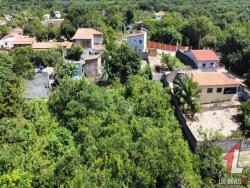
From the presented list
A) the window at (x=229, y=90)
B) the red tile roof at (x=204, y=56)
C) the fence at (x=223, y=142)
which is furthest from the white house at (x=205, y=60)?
the fence at (x=223, y=142)

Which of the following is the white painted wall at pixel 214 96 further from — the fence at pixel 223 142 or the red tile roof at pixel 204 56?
the red tile roof at pixel 204 56

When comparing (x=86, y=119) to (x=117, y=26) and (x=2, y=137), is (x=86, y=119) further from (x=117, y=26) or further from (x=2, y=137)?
(x=117, y=26)

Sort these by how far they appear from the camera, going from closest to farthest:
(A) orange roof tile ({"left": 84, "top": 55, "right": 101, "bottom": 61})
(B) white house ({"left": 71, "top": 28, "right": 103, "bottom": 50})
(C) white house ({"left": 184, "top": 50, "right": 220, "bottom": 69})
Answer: (A) orange roof tile ({"left": 84, "top": 55, "right": 101, "bottom": 61}) < (C) white house ({"left": 184, "top": 50, "right": 220, "bottom": 69}) < (B) white house ({"left": 71, "top": 28, "right": 103, "bottom": 50})

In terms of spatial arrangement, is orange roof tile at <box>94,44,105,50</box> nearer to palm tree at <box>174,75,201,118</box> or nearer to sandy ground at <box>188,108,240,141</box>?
palm tree at <box>174,75,201,118</box>

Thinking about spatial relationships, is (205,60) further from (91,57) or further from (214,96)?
(91,57)

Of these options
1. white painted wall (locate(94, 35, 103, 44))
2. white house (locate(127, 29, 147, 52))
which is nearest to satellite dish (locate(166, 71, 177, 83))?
white house (locate(127, 29, 147, 52))
